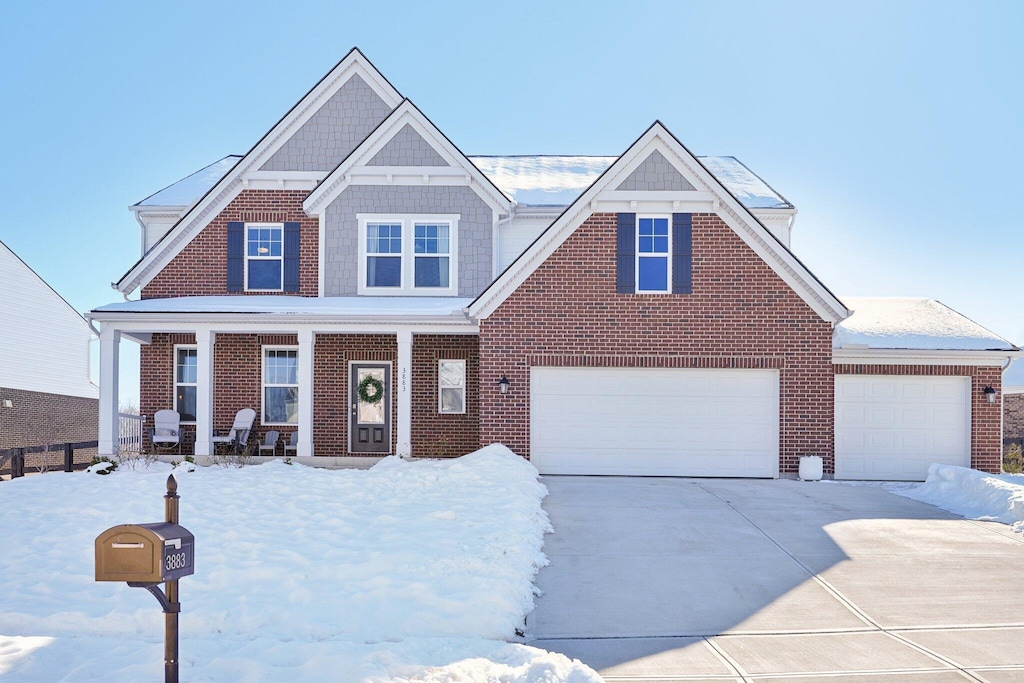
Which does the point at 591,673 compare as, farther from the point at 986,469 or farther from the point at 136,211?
the point at 136,211

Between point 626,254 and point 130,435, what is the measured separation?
12337 millimetres

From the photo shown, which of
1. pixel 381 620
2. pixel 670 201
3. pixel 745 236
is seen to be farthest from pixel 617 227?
pixel 381 620

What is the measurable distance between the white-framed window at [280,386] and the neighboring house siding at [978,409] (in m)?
11.3

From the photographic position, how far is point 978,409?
49.7 ft

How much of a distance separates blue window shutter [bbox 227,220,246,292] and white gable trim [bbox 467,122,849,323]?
6.22 m

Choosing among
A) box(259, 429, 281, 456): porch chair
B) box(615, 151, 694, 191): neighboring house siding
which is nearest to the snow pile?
box(615, 151, 694, 191): neighboring house siding

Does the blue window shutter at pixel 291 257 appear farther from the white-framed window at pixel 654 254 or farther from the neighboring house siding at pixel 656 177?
the white-framed window at pixel 654 254

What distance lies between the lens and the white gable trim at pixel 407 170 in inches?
687

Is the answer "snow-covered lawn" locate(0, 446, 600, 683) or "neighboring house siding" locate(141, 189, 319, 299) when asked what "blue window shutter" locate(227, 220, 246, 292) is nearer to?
"neighboring house siding" locate(141, 189, 319, 299)

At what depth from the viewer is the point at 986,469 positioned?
15094 millimetres

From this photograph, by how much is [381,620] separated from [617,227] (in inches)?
382

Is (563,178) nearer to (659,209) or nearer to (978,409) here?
(659,209)

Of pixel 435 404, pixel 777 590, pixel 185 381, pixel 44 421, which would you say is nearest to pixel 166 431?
pixel 185 381

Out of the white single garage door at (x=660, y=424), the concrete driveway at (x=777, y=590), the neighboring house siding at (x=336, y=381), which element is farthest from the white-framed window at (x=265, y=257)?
the concrete driveway at (x=777, y=590)
